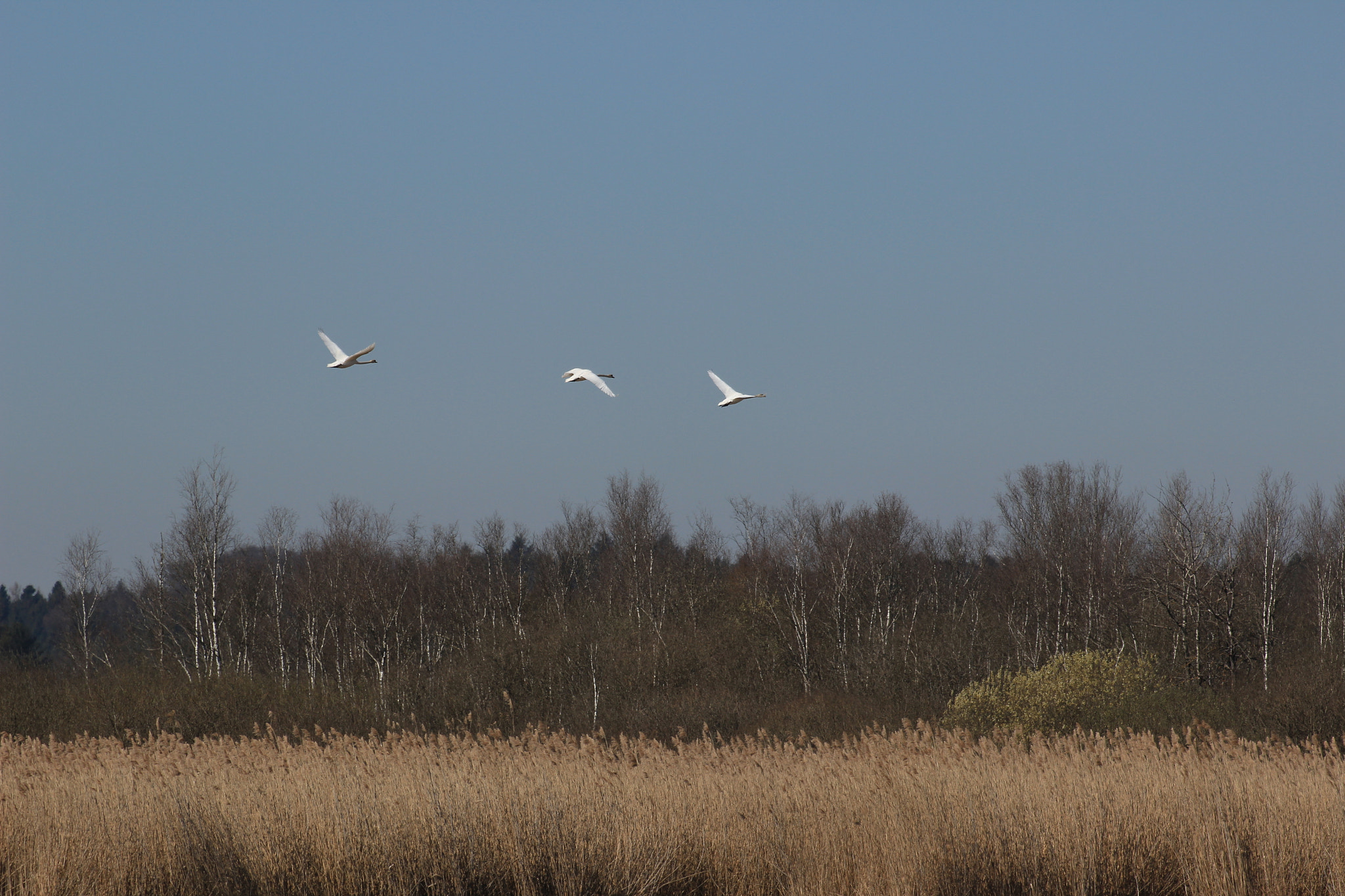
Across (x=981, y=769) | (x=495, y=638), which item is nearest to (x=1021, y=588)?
(x=495, y=638)

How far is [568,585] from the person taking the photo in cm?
6769

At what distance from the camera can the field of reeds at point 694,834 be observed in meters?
Answer: 11.4

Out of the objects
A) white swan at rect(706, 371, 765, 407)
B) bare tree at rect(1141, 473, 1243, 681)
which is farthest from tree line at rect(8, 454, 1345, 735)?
white swan at rect(706, 371, 765, 407)

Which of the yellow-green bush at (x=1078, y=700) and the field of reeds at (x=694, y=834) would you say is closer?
the field of reeds at (x=694, y=834)

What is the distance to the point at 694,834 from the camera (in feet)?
40.9

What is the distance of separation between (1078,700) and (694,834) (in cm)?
1842

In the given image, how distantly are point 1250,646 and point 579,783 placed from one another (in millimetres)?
36733

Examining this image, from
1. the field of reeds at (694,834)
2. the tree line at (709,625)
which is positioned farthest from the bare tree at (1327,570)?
the field of reeds at (694,834)

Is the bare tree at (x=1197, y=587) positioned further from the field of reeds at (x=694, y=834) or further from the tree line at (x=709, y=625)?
the field of reeds at (x=694, y=834)

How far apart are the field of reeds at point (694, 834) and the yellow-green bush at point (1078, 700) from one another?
47.2 feet

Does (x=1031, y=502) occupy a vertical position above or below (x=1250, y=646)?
above

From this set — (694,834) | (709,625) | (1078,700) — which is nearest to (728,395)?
(694,834)

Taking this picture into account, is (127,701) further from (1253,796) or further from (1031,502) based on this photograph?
(1031,502)

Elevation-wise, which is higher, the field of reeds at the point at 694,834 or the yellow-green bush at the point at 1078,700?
the field of reeds at the point at 694,834
